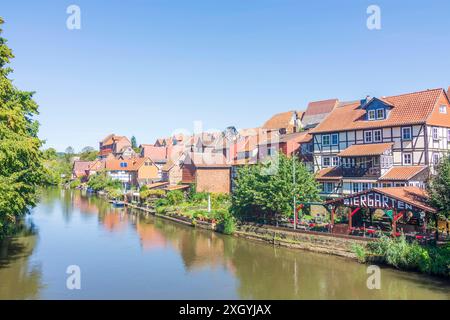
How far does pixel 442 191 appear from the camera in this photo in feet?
72.1

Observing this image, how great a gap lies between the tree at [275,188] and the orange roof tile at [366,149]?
437cm

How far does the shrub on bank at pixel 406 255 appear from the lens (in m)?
20.6

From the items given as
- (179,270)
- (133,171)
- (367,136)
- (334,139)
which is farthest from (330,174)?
(133,171)

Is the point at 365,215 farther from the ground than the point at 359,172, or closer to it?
closer to it

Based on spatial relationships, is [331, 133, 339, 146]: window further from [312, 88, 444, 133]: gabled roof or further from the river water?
the river water

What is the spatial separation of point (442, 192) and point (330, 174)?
1487 cm

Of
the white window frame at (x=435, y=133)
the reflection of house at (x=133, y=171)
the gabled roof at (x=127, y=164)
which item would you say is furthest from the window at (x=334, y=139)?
the gabled roof at (x=127, y=164)

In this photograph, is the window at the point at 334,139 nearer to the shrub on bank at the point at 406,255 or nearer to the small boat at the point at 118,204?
the shrub on bank at the point at 406,255

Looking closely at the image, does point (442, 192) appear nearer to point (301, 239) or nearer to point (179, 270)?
point (301, 239)

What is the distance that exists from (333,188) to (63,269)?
23.8m

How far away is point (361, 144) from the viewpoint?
35.3 metres

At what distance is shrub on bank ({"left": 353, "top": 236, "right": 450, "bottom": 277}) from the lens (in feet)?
67.6
